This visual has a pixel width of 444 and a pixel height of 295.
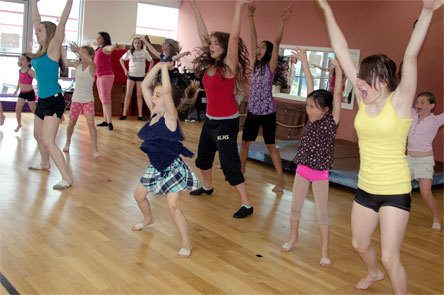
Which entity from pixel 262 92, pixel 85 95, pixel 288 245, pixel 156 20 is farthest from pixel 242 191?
pixel 156 20

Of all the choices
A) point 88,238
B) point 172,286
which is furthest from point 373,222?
point 88,238

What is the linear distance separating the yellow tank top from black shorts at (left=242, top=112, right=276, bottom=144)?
2.75 metres

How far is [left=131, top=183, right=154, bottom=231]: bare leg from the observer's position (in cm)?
383

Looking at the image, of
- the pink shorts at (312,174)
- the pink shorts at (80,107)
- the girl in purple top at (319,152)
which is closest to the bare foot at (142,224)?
the girl in purple top at (319,152)

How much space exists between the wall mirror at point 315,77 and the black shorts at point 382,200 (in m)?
6.10

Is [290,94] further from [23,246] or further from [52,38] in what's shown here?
[23,246]

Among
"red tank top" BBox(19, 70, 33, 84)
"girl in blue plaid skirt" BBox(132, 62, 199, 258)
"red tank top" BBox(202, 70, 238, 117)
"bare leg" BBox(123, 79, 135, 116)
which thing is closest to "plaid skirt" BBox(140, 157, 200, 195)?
"girl in blue plaid skirt" BBox(132, 62, 199, 258)

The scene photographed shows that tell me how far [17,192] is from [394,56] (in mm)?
6095

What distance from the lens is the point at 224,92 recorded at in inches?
176

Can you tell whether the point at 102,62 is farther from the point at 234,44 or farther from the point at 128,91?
the point at 234,44

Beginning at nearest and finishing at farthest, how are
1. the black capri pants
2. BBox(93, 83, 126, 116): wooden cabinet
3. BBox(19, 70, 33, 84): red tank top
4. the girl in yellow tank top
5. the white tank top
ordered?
the girl in yellow tank top, the black capri pants, the white tank top, BBox(19, 70, 33, 84): red tank top, BBox(93, 83, 126, 116): wooden cabinet

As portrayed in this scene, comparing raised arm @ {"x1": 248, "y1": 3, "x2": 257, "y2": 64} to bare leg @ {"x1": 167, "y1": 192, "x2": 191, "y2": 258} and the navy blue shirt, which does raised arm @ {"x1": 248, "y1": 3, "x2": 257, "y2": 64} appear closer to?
the navy blue shirt

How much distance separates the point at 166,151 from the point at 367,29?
6.14 metres

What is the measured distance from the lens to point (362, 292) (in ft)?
10.9
